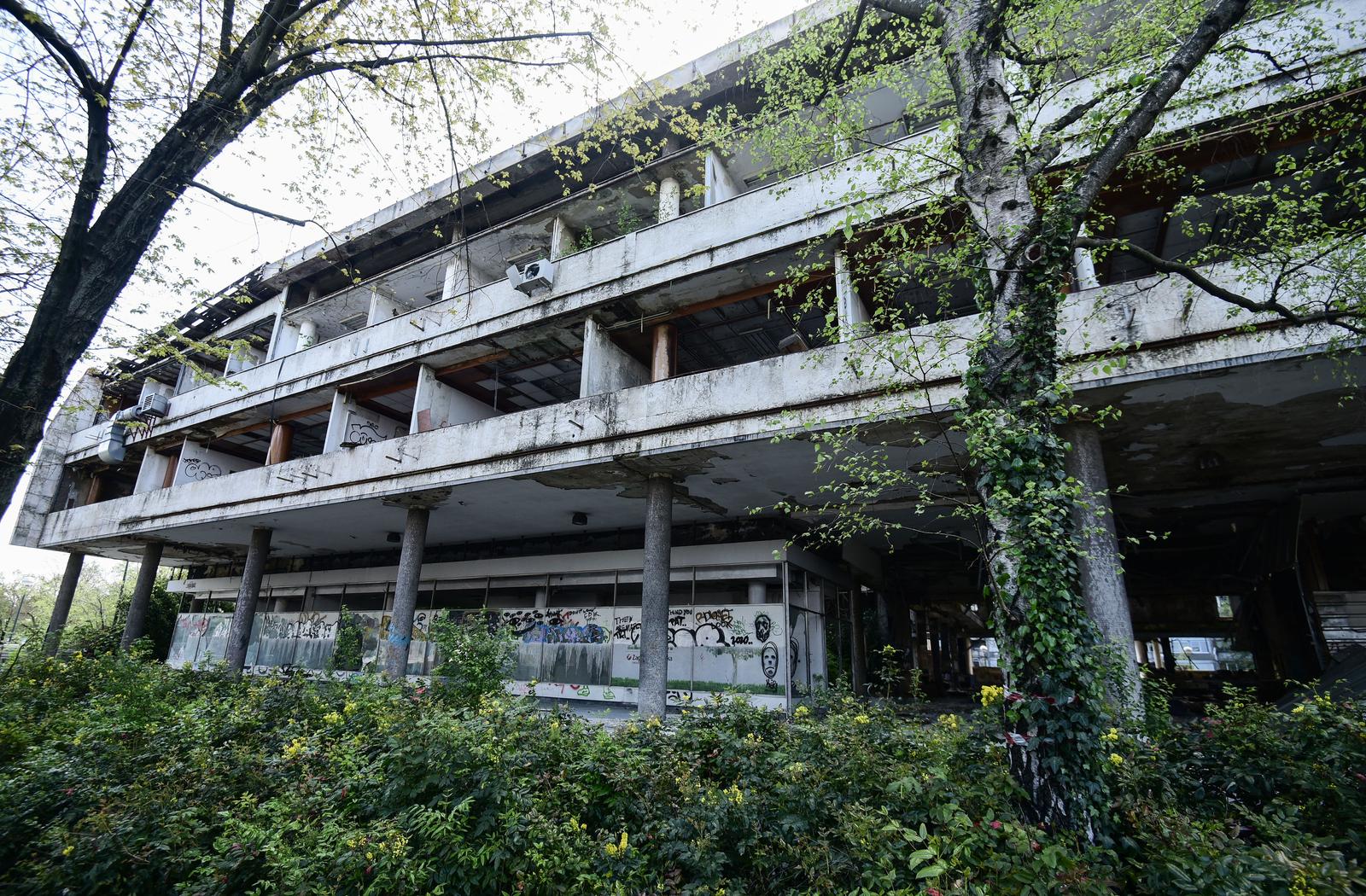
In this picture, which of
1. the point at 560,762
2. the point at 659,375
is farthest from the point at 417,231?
the point at 560,762

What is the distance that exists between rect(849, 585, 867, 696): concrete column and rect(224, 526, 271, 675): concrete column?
48.7 ft

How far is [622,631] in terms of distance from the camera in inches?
555

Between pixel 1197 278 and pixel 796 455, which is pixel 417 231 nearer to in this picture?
pixel 796 455

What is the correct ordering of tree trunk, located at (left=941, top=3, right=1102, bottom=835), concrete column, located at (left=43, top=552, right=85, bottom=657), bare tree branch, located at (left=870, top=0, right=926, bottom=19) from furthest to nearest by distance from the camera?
concrete column, located at (left=43, top=552, right=85, bottom=657), bare tree branch, located at (left=870, top=0, right=926, bottom=19), tree trunk, located at (left=941, top=3, right=1102, bottom=835)

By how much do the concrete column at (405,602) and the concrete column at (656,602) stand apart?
5.37 metres

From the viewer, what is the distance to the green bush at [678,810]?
325cm

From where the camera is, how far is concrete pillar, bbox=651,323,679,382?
11789 millimetres

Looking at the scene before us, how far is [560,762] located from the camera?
500cm

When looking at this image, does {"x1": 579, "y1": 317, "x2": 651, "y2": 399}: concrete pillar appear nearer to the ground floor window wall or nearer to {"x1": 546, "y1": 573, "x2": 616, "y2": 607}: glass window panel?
the ground floor window wall

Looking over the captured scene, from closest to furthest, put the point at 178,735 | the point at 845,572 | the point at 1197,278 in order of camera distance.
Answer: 1. the point at 1197,278
2. the point at 178,735
3. the point at 845,572

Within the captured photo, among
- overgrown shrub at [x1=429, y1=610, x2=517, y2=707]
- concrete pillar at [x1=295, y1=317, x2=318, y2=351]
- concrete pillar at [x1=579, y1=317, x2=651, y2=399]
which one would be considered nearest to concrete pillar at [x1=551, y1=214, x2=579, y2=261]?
concrete pillar at [x1=579, y1=317, x2=651, y2=399]

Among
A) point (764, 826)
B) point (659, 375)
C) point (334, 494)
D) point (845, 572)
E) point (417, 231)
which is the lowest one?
point (764, 826)

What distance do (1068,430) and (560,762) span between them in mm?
7525

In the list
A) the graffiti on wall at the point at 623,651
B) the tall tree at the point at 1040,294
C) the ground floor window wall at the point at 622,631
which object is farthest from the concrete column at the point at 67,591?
the tall tree at the point at 1040,294
